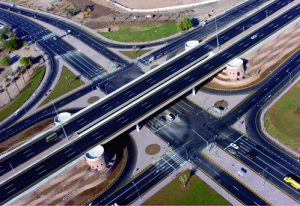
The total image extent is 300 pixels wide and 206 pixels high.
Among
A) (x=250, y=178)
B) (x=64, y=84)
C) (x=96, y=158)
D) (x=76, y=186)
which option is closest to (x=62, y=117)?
(x=96, y=158)

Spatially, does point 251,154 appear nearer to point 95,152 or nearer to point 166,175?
point 166,175

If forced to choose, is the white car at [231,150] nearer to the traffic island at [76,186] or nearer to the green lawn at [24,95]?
the traffic island at [76,186]

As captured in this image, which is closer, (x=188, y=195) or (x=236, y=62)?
(x=188, y=195)

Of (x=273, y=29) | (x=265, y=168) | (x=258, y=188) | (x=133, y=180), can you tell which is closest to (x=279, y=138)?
(x=265, y=168)

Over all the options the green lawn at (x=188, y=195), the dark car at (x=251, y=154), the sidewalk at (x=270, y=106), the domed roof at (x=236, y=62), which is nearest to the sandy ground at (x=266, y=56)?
the domed roof at (x=236, y=62)

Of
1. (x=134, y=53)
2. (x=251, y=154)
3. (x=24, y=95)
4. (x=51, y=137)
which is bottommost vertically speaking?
(x=251, y=154)

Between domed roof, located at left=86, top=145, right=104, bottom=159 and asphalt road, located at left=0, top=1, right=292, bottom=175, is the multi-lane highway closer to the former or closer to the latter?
domed roof, located at left=86, top=145, right=104, bottom=159
